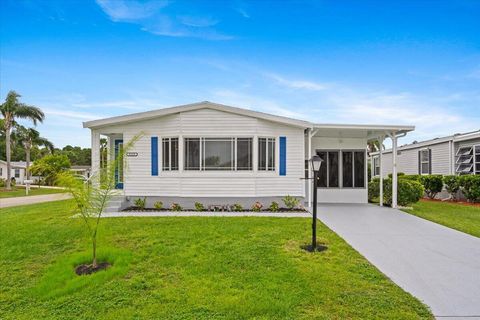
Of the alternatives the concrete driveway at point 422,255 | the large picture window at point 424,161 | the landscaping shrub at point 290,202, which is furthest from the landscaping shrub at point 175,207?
the large picture window at point 424,161

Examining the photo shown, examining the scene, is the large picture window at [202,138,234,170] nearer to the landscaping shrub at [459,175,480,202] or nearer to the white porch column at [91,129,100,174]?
the white porch column at [91,129,100,174]

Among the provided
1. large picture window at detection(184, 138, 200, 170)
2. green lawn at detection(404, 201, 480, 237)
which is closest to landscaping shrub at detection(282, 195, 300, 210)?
large picture window at detection(184, 138, 200, 170)

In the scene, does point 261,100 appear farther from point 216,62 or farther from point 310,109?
point 216,62

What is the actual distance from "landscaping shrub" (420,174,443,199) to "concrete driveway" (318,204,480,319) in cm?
784

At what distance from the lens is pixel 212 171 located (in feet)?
34.0

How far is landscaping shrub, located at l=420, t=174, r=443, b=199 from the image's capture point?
15.3m

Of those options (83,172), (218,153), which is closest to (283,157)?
(218,153)

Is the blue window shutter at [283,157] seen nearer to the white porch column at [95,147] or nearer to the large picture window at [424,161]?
the white porch column at [95,147]

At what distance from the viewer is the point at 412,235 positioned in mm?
6887

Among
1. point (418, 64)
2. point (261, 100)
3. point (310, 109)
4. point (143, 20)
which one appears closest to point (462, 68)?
point (418, 64)

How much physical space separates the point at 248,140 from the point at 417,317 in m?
7.86

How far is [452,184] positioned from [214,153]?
12.7 meters

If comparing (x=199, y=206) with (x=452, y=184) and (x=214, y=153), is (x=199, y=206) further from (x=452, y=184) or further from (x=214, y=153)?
(x=452, y=184)

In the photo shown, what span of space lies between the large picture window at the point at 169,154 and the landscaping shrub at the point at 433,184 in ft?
44.3
